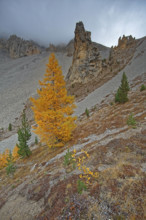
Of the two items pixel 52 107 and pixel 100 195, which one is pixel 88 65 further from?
pixel 100 195

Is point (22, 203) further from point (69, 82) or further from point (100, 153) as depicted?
point (69, 82)

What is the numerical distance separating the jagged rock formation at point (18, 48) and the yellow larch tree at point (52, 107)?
158m

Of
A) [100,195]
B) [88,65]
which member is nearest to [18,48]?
[88,65]

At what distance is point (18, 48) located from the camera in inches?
5728

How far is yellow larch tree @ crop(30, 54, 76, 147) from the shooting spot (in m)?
8.70

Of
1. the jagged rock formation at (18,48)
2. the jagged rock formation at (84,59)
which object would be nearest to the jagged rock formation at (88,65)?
the jagged rock formation at (84,59)

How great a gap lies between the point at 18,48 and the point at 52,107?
18261cm

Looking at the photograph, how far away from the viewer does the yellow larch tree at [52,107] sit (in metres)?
8.70

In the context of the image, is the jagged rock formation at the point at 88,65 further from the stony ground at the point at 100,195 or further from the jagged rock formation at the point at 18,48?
the jagged rock formation at the point at 18,48

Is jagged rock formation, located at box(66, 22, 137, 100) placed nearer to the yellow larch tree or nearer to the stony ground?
the yellow larch tree

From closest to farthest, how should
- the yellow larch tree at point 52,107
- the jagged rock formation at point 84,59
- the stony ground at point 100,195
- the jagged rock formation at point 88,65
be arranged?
the stony ground at point 100,195, the yellow larch tree at point 52,107, the jagged rock formation at point 88,65, the jagged rock formation at point 84,59

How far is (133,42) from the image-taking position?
190ft

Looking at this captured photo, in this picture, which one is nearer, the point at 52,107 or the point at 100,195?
the point at 100,195

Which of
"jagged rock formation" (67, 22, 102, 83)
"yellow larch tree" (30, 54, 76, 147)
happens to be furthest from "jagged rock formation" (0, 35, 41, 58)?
"yellow larch tree" (30, 54, 76, 147)
